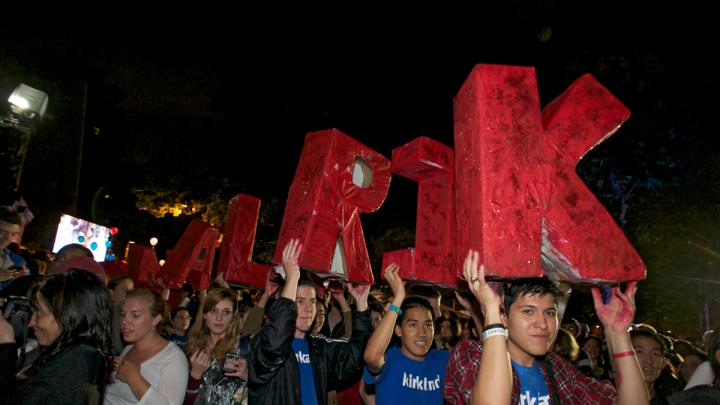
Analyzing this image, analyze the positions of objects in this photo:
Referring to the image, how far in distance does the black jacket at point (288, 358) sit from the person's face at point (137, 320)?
3.48 feet

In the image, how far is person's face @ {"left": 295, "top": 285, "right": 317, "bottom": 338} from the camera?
4.27 meters

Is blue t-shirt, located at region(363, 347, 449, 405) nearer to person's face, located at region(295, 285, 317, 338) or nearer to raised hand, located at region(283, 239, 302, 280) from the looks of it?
person's face, located at region(295, 285, 317, 338)

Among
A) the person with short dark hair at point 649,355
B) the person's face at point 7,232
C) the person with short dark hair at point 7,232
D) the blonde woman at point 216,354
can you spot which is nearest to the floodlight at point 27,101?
the person with short dark hair at point 7,232

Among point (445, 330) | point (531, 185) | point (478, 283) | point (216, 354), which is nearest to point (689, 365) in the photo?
point (445, 330)

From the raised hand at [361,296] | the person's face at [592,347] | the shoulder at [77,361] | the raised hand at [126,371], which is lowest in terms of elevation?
the raised hand at [126,371]

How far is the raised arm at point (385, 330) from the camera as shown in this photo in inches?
157

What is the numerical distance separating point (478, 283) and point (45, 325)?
2.47m

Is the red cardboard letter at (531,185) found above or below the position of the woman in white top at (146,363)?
above

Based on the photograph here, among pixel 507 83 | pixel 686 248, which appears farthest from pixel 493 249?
pixel 686 248

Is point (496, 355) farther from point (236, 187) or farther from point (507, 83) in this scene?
point (236, 187)

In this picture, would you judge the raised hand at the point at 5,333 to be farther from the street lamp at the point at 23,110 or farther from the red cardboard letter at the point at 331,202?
the street lamp at the point at 23,110

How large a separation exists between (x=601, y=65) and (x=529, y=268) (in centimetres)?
1081

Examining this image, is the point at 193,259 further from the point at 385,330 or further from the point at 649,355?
the point at 649,355

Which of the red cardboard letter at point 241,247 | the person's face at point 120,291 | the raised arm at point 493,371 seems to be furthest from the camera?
the person's face at point 120,291
